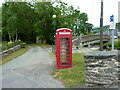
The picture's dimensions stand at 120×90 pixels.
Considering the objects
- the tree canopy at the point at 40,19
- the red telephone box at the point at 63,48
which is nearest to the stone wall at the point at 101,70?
the red telephone box at the point at 63,48

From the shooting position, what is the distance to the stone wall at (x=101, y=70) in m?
4.77

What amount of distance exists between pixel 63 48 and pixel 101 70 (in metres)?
3.36

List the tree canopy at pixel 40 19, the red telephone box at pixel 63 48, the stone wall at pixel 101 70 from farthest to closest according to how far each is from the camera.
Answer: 1. the tree canopy at pixel 40 19
2. the red telephone box at pixel 63 48
3. the stone wall at pixel 101 70

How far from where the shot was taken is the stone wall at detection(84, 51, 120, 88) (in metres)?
4.77

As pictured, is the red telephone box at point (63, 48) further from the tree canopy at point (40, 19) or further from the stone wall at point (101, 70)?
the tree canopy at point (40, 19)

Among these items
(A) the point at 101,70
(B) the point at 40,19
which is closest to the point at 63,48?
(A) the point at 101,70

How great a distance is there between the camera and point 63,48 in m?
7.84

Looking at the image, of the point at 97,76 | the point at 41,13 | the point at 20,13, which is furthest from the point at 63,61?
the point at 20,13

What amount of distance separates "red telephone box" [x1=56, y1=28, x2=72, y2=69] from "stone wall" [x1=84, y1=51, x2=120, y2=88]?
2960mm

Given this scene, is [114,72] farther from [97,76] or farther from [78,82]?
[78,82]

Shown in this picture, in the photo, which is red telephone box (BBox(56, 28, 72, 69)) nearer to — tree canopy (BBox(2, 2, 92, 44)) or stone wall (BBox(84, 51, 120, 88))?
stone wall (BBox(84, 51, 120, 88))

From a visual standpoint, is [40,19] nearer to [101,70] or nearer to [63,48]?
[63,48]

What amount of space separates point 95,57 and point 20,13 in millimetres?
33984

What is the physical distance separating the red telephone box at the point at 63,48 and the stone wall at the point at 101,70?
2.96 metres
